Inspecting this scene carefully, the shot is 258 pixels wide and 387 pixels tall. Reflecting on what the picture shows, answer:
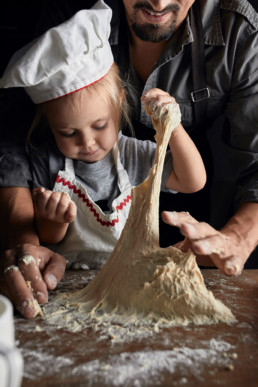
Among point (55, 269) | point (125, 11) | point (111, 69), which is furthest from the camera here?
point (125, 11)

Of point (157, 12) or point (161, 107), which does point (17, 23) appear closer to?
point (157, 12)

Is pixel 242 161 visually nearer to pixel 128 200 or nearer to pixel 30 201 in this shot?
pixel 128 200

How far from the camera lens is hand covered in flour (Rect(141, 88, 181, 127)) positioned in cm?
104

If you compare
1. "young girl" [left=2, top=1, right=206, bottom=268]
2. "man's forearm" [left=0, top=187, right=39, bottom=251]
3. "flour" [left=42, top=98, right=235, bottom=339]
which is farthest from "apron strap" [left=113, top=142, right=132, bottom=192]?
"flour" [left=42, top=98, right=235, bottom=339]

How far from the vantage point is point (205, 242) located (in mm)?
956

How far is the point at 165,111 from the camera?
3.43 ft

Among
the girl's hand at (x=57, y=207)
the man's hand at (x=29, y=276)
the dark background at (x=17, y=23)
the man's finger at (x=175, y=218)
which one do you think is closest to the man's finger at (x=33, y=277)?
the man's hand at (x=29, y=276)

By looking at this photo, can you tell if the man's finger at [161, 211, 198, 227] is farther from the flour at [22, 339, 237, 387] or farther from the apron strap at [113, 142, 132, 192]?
the apron strap at [113, 142, 132, 192]

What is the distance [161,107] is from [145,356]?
54cm

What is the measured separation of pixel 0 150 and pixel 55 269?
1.68 feet

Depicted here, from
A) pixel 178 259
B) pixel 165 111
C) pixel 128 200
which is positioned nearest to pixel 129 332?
pixel 178 259

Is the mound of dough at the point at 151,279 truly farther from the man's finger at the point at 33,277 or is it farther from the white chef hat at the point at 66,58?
the white chef hat at the point at 66,58

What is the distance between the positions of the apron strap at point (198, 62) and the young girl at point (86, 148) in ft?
0.69

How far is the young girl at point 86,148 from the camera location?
113 centimetres
